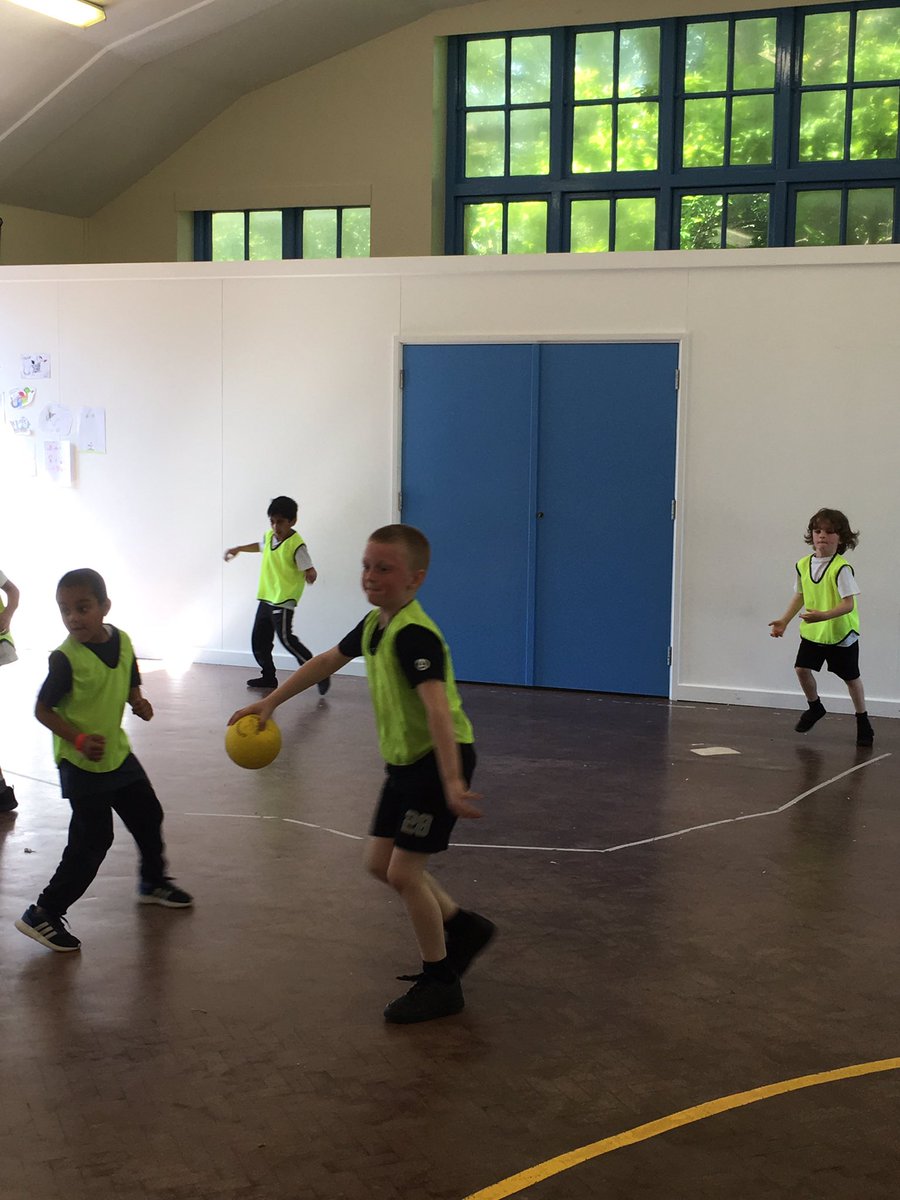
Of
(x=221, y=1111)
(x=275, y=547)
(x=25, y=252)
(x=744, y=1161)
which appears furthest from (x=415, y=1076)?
(x=25, y=252)

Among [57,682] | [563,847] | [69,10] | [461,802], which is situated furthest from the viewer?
[69,10]

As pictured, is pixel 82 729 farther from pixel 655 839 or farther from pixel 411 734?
pixel 655 839

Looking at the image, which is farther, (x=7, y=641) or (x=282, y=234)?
(x=282, y=234)

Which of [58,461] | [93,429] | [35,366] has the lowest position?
[58,461]

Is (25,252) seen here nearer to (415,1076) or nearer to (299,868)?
(299,868)

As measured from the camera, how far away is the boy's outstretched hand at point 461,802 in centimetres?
358

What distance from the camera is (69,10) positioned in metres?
10.5

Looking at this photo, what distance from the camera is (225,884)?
5.28m

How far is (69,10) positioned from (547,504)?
18.0 feet

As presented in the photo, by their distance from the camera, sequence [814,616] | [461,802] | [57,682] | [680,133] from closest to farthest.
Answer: [461,802]
[57,682]
[814,616]
[680,133]

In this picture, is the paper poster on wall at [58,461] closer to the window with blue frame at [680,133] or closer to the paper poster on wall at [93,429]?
the paper poster on wall at [93,429]

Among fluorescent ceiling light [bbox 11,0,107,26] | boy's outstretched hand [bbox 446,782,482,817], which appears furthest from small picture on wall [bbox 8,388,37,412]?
boy's outstretched hand [bbox 446,782,482,817]

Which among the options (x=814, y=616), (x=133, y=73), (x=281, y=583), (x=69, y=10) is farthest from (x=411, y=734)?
(x=133, y=73)

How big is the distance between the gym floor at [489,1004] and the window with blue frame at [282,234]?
7921 mm
